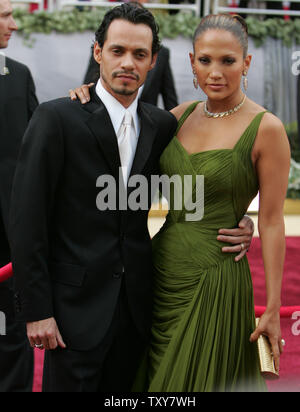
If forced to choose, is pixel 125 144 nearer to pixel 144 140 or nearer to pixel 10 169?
pixel 144 140

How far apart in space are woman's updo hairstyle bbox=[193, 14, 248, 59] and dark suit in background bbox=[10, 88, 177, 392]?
411 millimetres

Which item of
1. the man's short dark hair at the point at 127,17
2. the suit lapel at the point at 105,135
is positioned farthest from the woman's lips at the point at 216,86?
the suit lapel at the point at 105,135

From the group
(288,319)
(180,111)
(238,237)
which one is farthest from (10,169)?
(288,319)

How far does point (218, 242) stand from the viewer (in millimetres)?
2199

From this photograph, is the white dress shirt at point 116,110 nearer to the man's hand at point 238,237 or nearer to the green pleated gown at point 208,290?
the green pleated gown at point 208,290

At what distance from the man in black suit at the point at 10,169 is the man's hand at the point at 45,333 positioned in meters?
1.15

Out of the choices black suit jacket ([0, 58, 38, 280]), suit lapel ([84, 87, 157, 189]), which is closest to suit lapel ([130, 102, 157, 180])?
suit lapel ([84, 87, 157, 189])

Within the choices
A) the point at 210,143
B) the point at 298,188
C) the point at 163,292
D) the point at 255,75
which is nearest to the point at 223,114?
the point at 210,143

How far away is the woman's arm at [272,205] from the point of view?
6.92ft

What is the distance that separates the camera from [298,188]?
848 cm

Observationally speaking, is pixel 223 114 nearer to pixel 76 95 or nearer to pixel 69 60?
pixel 76 95

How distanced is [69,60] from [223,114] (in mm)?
6628

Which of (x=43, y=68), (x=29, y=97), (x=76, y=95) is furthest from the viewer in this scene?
(x=43, y=68)

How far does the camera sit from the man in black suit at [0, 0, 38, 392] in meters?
3.10
